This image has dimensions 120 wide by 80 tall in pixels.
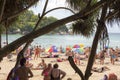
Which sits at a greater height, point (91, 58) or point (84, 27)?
point (84, 27)

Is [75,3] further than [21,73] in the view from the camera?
No

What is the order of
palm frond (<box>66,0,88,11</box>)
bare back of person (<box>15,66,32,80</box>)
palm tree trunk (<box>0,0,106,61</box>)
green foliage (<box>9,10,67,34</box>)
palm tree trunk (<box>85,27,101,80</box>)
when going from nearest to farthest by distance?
palm tree trunk (<box>0,0,106,61</box>) < palm tree trunk (<box>85,27,101,80</box>) < palm frond (<box>66,0,88,11</box>) < green foliage (<box>9,10,67,34</box>) < bare back of person (<box>15,66,32,80</box>)

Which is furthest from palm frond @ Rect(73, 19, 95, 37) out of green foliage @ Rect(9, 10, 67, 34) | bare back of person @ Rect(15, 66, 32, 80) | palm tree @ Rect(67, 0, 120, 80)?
bare back of person @ Rect(15, 66, 32, 80)

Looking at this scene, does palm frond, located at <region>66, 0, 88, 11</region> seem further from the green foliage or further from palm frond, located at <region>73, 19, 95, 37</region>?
the green foliage

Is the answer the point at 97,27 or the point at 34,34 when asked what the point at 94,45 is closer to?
the point at 97,27

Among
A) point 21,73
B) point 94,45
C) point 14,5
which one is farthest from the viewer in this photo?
point 21,73

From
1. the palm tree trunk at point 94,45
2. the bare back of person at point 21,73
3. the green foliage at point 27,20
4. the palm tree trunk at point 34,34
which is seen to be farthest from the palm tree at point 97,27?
the bare back of person at point 21,73

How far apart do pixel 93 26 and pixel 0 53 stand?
152cm

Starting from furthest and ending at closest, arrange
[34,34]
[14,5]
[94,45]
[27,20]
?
1. [27,20]
2. [14,5]
3. [94,45]
4. [34,34]

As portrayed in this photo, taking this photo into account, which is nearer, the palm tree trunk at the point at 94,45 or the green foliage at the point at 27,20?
the palm tree trunk at the point at 94,45

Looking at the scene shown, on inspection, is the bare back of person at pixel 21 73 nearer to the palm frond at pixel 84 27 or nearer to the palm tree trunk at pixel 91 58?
the palm frond at pixel 84 27

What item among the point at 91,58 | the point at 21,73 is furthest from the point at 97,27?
the point at 21,73

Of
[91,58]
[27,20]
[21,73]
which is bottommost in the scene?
[21,73]

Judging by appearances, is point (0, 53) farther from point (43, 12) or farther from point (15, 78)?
point (15, 78)
